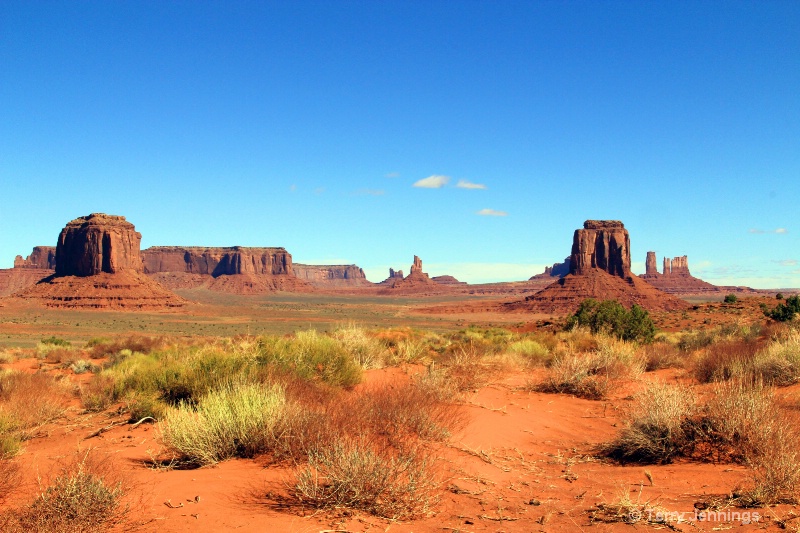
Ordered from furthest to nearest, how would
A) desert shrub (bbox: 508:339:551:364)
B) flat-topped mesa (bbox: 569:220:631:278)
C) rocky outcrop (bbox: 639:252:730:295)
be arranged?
rocky outcrop (bbox: 639:252:730:295)
flat-topped mesa (bbox: 569:220:631:278)
desert shrub (bbox: 508:339:551:364)

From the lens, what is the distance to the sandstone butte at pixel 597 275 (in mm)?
92312

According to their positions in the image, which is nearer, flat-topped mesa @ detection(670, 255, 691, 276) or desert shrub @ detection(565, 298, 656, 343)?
desert shrub @ detection(565, 298, 656, 343)

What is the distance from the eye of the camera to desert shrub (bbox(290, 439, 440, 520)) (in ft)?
Answer: 15.9

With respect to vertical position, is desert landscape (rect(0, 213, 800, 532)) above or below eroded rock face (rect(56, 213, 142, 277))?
below

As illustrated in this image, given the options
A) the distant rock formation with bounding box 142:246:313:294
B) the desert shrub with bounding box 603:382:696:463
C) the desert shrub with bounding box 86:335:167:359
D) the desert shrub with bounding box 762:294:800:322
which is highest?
the distant rock formation with bounding box 142:246:313:294

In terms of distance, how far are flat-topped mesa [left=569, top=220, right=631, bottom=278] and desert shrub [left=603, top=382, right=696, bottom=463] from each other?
101759 millimetres

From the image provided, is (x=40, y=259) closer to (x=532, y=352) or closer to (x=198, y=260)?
(x=198, y=260)

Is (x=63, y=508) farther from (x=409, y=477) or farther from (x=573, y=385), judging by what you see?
(x=573, y=385)

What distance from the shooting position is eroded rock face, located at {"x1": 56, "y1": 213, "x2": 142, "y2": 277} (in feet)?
331

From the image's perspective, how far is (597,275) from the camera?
101 m

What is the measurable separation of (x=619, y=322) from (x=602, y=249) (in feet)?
280

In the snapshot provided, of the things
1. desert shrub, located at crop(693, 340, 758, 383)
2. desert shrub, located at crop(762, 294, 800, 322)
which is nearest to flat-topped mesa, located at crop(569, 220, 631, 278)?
desert shrub, located at crop(762, 294, 800, 322)

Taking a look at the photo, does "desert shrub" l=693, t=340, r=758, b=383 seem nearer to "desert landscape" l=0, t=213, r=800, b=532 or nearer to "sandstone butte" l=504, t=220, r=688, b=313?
"desert landscape" l=0, t=213, r=800, b=532

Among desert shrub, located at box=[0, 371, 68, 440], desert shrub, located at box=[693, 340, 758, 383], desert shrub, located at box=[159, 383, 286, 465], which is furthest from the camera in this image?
desert shrub, located at box=[693, 340, 758, 383]
